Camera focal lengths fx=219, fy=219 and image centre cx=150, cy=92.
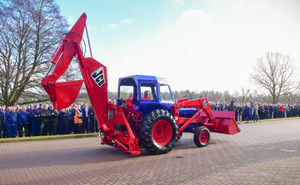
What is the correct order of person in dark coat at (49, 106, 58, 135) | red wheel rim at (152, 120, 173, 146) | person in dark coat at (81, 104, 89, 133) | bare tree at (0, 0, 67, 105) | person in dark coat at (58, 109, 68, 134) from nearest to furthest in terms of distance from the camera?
red wheel rim at (152, 120, 173, 146) < person in dark coat at (49, 106, 58, 135) < person in dark coat at (58, 109, 68, 134) < person in dark coat at (81, 104, 89, 133) < bare tree at (0, 0, 67, 105)

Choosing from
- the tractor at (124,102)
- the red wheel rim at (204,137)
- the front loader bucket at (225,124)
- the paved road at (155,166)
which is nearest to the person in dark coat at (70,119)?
the paved road at (155,166)

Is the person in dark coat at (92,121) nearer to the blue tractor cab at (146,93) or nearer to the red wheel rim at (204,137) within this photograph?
the blue tractor cab at (146,93)

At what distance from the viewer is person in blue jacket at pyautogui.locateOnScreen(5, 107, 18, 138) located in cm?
1193

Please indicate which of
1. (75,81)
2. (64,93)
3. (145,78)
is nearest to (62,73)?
(75,81)

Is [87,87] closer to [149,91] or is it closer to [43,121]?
[149,91]

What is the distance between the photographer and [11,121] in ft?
39.4

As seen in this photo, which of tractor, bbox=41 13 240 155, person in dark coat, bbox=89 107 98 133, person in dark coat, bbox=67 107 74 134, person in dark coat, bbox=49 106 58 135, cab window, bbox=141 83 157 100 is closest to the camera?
tractor, bbox=41 13 240 155

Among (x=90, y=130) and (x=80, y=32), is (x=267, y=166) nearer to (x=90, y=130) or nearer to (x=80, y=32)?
(x=80, y=32)

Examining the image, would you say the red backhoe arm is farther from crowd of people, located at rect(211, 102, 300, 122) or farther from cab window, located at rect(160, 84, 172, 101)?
crowd of people, located at rect(211, 102, 300, 122)

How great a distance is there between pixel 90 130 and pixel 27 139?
13.2 feet

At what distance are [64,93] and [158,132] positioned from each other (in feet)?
11.4

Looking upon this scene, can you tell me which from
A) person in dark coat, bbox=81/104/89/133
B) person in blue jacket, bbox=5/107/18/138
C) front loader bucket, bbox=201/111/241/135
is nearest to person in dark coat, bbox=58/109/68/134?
person in dark coat, bbox=81/104/89/133

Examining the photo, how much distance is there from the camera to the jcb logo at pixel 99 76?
7.27 m

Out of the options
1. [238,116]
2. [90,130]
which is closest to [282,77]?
[238,116]
